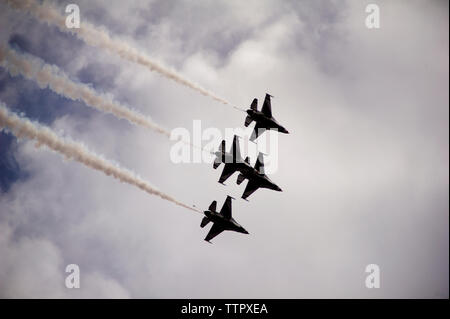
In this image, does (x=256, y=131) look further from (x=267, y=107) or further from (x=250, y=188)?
(x=250, y=188)

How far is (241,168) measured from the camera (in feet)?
180

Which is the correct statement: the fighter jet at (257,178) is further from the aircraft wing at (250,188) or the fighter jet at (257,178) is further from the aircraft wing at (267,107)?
the aircraft wing at (267,107)

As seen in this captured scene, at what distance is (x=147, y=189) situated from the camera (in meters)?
48.3

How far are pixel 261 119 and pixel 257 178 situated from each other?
6.62 meters

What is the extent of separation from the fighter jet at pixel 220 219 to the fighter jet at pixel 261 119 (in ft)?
27.0

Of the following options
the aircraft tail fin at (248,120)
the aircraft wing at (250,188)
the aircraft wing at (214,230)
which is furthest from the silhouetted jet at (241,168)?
the aircraft wing at (214,230)

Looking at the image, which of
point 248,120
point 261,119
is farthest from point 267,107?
point 248,120

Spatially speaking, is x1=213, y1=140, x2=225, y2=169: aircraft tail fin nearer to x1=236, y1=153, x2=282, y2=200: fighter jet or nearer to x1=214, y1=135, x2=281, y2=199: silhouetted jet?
x1=214, y1=135, x2=281, y2=199: silhouetted jet

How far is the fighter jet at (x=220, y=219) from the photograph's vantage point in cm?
5456

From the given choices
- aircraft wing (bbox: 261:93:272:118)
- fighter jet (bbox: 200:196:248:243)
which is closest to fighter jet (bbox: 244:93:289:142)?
aircraft wing (bbox: 261:93:272:118)

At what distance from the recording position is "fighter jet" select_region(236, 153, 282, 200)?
184 feet
